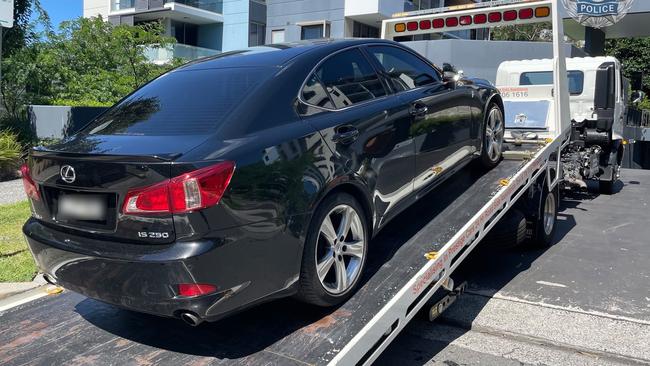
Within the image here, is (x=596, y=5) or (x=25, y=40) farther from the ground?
(x=596, y=5)

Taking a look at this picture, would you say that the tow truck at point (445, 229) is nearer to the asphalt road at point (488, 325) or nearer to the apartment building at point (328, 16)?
the asphalt road at point (488, 325)

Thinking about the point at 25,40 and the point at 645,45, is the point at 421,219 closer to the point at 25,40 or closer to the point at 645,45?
the point at 25,40

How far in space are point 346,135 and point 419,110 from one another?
3.49ft

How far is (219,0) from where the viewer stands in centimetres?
Result: 3284

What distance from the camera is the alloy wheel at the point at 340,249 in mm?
3480

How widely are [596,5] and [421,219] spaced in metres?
16.4

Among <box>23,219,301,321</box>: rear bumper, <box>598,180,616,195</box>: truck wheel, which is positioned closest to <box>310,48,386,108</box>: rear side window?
<box>23,219,301,321</box>: rear bumper

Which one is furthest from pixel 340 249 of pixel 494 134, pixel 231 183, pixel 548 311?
pixel 494 134

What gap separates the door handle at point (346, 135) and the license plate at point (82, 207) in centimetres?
139

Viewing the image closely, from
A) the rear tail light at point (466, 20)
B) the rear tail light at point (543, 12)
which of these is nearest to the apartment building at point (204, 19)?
the rear tail light at point (466, 20)

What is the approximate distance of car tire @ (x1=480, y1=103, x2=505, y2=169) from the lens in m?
5.79

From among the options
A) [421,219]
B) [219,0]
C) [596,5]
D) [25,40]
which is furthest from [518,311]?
[219,0]

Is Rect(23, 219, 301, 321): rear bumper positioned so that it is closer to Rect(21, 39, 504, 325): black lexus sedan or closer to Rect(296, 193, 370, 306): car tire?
Rect(21, 39, 504, 325): black lexus sedan

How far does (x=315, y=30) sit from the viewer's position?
28609mm
